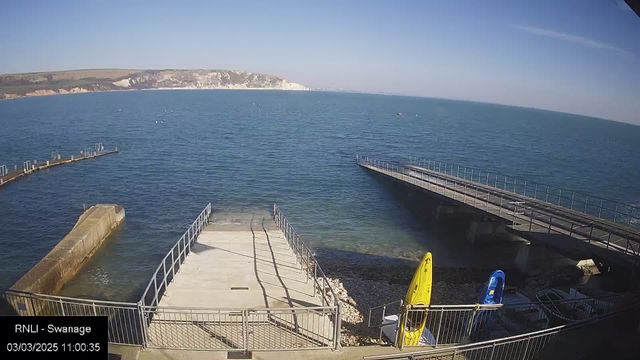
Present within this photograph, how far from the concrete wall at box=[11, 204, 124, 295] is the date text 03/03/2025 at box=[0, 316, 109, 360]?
11787 millimetres

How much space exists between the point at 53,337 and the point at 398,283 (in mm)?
16032

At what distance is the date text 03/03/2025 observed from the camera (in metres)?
5.93

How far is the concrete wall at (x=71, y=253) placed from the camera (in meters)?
16.8

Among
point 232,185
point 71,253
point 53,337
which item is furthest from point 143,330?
point 232,185

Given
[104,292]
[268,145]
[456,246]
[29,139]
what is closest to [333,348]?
[104,292]

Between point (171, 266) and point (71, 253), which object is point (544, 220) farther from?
point (71, 253)

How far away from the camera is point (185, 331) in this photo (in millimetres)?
9938

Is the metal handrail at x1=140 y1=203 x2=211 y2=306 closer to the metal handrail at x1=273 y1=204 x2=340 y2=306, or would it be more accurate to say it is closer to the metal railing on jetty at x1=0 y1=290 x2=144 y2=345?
the metal railing on jetty at x1=0 y1=290 x2=144 y2=345

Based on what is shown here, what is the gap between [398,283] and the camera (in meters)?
19.6

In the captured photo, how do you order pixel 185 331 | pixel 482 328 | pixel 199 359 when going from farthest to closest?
pixel 482 328 < pixel 185 331 < pixel 199 359

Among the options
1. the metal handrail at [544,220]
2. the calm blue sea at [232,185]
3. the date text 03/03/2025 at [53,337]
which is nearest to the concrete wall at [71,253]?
the calm blue sea at [232,185]

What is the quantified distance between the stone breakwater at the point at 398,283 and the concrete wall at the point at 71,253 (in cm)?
1270

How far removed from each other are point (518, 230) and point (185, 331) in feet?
56.7

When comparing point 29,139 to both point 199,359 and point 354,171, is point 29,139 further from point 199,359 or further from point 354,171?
point 199,359
